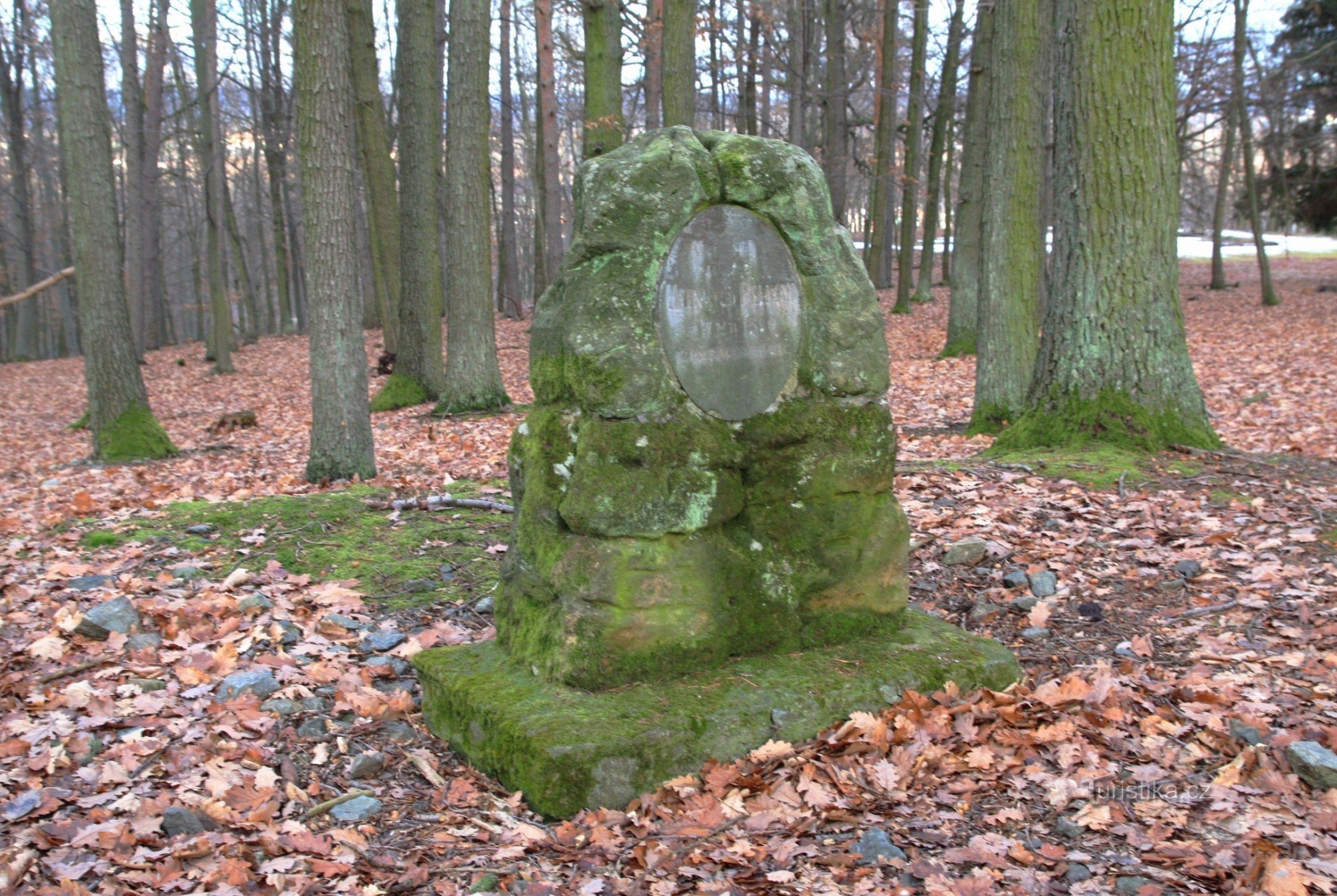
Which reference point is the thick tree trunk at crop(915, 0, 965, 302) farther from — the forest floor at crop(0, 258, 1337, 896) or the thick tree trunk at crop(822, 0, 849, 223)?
the forest floor at crop(0, 258, 1337, 896)

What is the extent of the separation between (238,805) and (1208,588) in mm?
4633

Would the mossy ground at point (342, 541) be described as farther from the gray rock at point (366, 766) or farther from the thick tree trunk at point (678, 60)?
the thick tree trunk at point (678, 60)

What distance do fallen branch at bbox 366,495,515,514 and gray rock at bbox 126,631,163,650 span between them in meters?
2.10

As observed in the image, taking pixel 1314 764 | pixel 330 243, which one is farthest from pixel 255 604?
pixel 1314 764

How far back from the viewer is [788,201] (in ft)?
13.6

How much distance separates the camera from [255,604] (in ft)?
17.3

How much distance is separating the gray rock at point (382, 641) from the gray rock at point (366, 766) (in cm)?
106

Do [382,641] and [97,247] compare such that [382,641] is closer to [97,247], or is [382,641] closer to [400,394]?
[97,247]

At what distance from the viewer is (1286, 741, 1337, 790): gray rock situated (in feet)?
10.4

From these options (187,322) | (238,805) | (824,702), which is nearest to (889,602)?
(824,702)

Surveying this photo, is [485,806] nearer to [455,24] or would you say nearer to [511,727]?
[511,727]

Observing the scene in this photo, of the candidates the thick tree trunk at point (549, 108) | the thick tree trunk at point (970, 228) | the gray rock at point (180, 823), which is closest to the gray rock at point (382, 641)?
the gray rock at point (180, 823)

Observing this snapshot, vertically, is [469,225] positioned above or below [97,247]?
above

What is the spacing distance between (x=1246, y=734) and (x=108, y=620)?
522 cm
